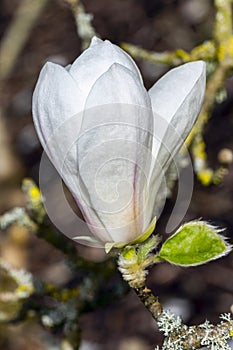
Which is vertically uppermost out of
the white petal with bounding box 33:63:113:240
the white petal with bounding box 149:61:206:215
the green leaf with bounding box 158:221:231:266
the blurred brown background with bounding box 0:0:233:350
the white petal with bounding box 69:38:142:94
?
the white petal with bounding box 69:38:142:94

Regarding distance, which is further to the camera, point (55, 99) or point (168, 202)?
point (168, 202)

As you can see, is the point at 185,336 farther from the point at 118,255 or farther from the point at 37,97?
the point at 37,97

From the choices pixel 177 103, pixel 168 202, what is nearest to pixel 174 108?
pixel 177 103

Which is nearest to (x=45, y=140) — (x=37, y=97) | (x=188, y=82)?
(x=37, y=97)

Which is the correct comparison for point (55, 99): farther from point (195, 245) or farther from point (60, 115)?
point (195, 245)

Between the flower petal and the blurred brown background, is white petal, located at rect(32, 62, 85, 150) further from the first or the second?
the blurred brown background

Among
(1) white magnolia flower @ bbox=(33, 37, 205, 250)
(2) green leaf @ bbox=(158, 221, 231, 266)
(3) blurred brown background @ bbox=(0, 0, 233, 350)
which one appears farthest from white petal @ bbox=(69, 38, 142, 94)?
(3) blurred brown background @ bbox=(0, 0, 233, 350)
